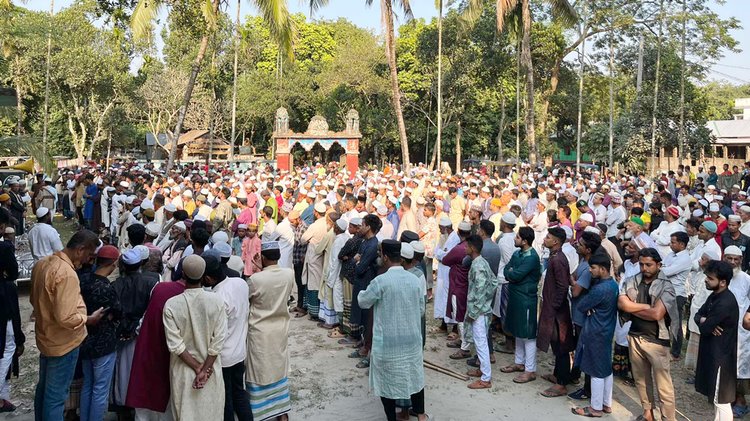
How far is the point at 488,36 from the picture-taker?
28469 mm

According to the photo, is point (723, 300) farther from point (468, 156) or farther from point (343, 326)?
point (468, 156)

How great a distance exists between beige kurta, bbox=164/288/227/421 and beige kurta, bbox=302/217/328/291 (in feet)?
12.1

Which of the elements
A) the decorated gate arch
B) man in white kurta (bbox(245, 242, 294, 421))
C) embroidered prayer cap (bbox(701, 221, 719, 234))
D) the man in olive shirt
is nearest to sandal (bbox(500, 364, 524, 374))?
man in white kurta (bbox(245, 242, 294, 421))

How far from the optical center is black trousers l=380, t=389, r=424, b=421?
5.04 meters

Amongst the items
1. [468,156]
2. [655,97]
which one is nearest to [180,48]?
[468,156]

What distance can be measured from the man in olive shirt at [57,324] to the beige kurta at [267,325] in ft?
3.72

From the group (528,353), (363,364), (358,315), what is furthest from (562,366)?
(358,315)

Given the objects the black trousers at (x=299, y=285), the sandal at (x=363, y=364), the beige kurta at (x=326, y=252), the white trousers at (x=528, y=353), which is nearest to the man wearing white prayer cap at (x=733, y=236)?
the white trousers at (x=528, y=353)

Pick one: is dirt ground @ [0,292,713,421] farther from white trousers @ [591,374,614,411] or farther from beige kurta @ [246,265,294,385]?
beige kurta @ [246,265,294,385]

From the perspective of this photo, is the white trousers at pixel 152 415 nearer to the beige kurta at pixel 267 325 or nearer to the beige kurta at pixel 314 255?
the beige kurta at pixel 267 325

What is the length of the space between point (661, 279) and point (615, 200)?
588 centimetres

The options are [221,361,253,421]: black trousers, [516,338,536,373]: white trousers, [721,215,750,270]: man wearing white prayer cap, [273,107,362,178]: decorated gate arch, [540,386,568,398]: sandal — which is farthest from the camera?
[273,107,362,178]: decorated gate arch

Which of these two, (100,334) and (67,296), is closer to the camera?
(67,296)

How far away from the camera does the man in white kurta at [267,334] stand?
488 cm
